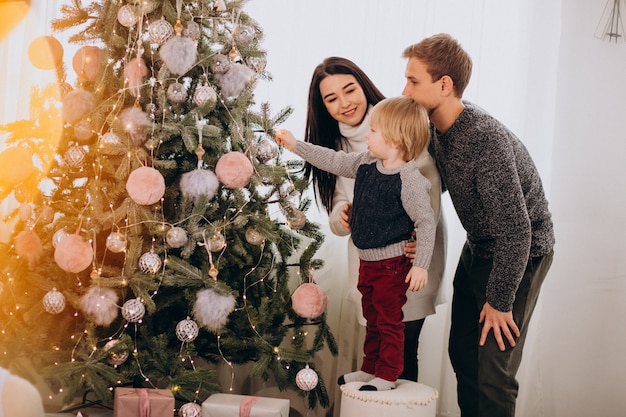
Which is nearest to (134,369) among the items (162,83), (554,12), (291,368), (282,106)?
(291,368)

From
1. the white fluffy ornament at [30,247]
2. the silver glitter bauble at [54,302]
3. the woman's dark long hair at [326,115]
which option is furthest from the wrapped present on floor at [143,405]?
the woman's dark long hair at [326,115]

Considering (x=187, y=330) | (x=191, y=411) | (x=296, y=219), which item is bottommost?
(x=191, y=411)

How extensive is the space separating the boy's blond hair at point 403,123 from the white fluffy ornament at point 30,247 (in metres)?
1.29

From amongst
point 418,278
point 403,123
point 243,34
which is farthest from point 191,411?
point 243,34

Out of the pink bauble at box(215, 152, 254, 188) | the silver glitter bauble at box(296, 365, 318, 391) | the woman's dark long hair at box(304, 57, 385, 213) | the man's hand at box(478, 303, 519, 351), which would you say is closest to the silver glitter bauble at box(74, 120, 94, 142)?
the pink bauble at box(215, 152, 254, 188)

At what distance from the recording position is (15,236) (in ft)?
8.17

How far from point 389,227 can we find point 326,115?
0.62 meters

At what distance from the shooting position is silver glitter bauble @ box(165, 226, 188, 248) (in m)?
2.26

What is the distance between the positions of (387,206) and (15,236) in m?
1.43

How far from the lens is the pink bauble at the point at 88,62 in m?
2.33

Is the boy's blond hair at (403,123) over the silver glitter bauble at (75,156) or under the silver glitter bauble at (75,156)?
over

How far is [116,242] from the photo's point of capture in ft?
7.29

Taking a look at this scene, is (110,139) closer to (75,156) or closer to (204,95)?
(75,156)

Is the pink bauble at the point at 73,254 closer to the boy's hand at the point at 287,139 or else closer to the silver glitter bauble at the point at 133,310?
the silver glitter bauble at the point at 133,310
